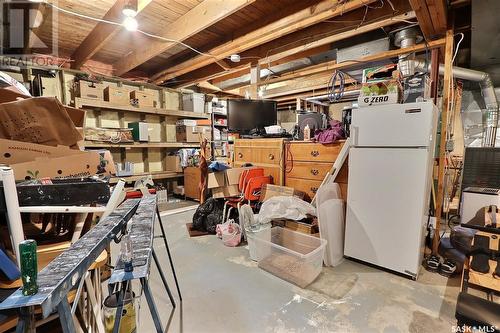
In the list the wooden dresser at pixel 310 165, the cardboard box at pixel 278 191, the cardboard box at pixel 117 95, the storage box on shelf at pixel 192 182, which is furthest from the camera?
the storage box on shelf at pixel 192 182

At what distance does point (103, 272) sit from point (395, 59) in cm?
383

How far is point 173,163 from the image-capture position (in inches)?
208

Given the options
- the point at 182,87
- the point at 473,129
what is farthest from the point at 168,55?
the point at 473,129

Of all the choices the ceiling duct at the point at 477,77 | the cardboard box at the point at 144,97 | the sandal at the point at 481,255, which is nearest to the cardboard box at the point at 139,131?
the cardboard box at the point at 144,97

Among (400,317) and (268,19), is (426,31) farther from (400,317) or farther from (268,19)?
(400,317)

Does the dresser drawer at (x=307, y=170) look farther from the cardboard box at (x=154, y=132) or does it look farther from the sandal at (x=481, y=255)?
the cardboard box at (x=154, y=132)

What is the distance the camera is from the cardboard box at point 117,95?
422cm

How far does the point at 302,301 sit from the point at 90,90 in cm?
445

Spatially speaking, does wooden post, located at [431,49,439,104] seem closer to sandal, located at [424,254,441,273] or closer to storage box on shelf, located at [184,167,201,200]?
sandal, located at [424,254,441,273]

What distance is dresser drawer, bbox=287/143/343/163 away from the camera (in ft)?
8.92

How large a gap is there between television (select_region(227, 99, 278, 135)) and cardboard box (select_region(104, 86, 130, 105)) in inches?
78.1

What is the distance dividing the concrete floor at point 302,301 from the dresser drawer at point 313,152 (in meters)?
1.16

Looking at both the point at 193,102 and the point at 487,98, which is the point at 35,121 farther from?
the point at 487,98

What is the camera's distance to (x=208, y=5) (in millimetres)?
2592
